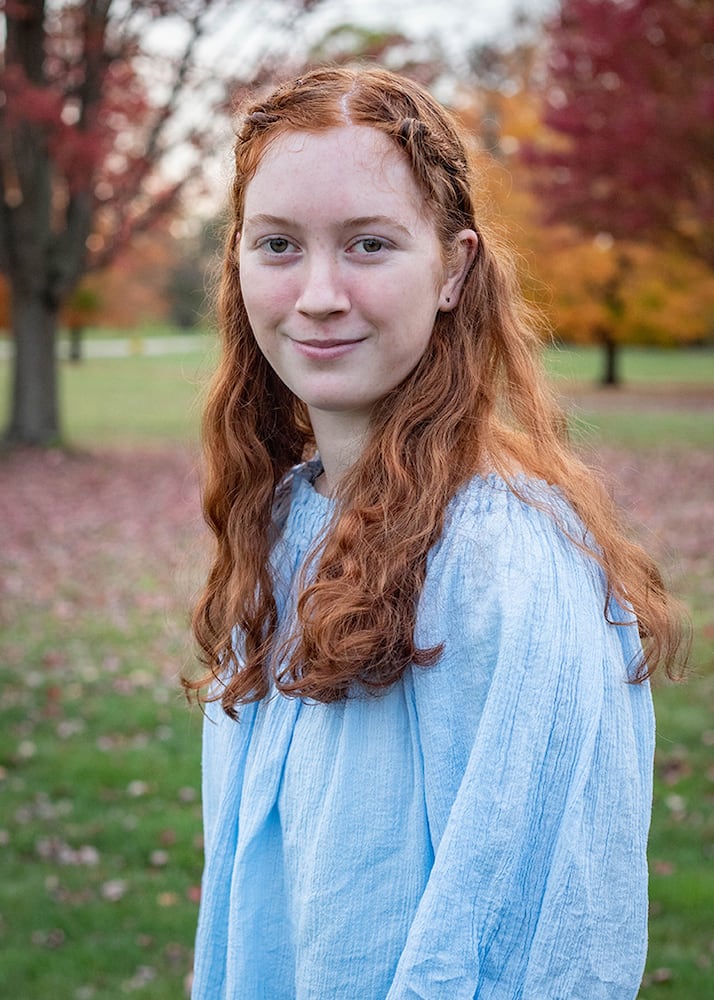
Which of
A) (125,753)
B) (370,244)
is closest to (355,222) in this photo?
(370,244)

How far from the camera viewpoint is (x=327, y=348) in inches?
57.7

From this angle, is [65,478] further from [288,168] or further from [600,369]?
[600,369]

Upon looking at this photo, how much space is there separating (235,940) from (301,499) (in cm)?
66

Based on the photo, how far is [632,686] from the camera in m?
1.40

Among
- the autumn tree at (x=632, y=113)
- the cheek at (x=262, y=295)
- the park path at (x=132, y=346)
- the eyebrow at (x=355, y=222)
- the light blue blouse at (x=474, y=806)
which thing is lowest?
the park path at (x=132, y=346)

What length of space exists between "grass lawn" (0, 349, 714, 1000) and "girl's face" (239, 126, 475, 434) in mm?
516

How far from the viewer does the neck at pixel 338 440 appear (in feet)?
5.19

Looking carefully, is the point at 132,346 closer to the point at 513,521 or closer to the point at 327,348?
the point at 327,348

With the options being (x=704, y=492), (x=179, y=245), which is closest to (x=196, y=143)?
(x=704, y=492)

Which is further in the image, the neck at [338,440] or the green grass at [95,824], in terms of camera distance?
the green grass at [95,824]

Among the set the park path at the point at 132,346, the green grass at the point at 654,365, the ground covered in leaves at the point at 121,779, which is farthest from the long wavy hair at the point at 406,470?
the park path at the point at 132,346

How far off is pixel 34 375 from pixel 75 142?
11.5ft

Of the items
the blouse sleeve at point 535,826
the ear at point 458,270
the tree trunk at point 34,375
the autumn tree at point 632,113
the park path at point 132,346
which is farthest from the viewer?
the park path at point 132,346

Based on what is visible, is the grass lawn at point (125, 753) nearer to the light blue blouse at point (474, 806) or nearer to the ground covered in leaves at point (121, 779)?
the ground covered in leaves at point (121, 779)
